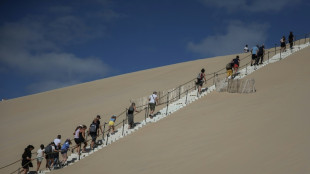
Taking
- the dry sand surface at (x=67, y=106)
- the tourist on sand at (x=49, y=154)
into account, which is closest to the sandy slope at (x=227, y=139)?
the tourist on sand at (x=49, y=154)

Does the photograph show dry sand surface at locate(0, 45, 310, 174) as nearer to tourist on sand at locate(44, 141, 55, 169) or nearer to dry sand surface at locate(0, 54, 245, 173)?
dry sand surface at locate(0, 54, 245, 173)

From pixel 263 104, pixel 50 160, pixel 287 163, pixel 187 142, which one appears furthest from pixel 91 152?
pixel 287 163

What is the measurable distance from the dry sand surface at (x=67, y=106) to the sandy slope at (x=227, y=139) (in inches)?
256

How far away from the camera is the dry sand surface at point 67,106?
62.1 feet

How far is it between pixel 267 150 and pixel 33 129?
17017mm

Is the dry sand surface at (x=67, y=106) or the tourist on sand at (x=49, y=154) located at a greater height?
the dry sand surface at (x=67, y=106)

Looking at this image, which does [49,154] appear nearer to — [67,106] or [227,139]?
[227,139]

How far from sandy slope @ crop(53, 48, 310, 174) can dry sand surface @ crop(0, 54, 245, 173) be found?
6498 millimetres

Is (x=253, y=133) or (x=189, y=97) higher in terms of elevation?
(x=189, y=97)

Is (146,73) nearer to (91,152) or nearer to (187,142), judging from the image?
(91,152)

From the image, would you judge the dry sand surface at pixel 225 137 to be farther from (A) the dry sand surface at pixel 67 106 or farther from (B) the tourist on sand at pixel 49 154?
(B) the tourist on sand at pixel 49 154

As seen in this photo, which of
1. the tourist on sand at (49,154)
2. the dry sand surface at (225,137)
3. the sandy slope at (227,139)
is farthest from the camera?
the tourist on sand at (49,154)

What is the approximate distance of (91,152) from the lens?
12734mm

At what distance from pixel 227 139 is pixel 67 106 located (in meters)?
20.2
